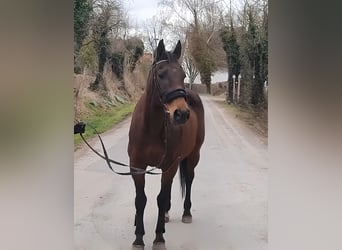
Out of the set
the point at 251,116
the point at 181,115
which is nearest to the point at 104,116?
the point at 181,115

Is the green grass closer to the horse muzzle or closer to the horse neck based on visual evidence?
the horse neck

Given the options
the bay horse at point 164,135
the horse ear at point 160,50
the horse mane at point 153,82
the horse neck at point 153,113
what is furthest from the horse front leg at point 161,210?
the horse ear at point 160,50

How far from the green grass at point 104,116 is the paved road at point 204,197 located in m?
0.03

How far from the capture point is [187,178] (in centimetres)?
141

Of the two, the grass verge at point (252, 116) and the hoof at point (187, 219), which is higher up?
the grass verge at point (252, 116)

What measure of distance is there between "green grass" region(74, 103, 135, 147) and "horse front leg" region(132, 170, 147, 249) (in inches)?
7.9

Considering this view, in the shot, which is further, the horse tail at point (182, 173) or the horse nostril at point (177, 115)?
the horse tail at point (182, 173)

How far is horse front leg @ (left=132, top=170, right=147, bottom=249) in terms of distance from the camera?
4.44 feet

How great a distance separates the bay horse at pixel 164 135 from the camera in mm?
1303

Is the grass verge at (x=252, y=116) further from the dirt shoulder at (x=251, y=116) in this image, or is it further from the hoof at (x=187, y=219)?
the hoof at (x=187, y=219)

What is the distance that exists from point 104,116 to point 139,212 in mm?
348

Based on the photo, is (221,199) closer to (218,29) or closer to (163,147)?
(163,147)
